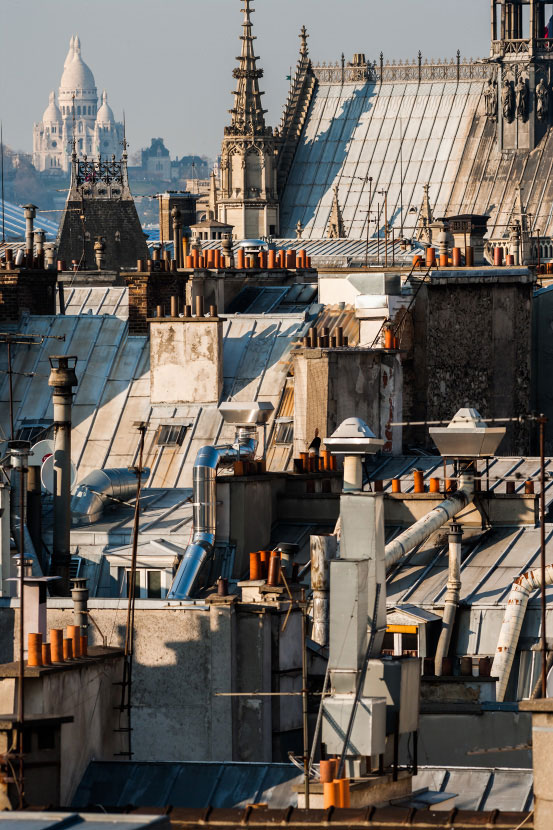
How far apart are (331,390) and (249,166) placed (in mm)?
111769

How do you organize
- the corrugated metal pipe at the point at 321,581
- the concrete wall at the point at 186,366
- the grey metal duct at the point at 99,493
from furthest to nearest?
the concrete wall at the point at 186,366 → the grey metal duct at the point at 99,493 → the corrugated metal pipe at the point at 321,581

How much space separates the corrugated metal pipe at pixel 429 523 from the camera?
3600 cm

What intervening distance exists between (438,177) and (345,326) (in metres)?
102

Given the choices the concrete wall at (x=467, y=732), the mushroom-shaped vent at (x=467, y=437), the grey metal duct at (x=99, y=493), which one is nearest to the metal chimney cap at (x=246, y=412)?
the grey metal duct at (x=99, y=493)

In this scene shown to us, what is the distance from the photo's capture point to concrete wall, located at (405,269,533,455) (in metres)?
46.0

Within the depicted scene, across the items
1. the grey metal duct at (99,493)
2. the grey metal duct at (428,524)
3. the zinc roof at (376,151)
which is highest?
the zinc roof at (376,151)

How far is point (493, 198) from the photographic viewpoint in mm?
150500

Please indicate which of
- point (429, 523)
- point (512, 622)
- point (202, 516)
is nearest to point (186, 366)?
point (202, 516)

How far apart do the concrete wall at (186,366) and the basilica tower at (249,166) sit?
4005 inches

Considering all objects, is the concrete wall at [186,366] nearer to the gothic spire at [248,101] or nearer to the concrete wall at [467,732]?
the concrete wall at [467,732]

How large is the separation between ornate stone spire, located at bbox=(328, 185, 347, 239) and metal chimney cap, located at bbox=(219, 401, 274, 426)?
91621 millimetres

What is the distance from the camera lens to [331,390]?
140 feet

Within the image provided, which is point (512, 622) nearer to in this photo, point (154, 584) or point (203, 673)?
point (154, 584)

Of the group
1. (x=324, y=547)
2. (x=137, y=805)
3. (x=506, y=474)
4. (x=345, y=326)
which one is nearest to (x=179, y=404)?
(x=345, y=326)
